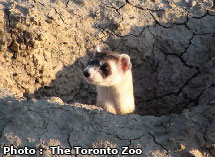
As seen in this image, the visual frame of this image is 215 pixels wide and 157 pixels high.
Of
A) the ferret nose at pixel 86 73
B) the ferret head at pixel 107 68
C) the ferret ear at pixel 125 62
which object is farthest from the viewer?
the ferret ear at pixel 125 62

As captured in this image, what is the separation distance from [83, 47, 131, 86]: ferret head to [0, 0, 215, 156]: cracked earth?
0.54 meters

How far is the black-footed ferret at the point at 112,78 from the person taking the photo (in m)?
4.51

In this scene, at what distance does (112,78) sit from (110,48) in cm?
90

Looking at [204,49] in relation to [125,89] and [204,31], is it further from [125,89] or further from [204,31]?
[125,89]

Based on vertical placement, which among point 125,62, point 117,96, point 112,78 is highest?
point 125,62

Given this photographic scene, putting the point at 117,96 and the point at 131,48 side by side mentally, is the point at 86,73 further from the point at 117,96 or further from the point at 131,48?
the point at 131,48

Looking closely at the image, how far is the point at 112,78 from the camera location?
15.3ft

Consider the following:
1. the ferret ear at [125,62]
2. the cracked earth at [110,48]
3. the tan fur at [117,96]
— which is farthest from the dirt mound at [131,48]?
the ferret ear at [125,62]

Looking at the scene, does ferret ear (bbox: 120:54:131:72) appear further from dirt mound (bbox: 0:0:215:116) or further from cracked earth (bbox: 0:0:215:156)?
dirt mound (bbox: 0:0:215:116)

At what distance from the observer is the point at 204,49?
5363 millimetres

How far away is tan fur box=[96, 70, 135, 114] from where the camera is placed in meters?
4.82

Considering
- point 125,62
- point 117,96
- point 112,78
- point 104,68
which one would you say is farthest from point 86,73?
point 117,96

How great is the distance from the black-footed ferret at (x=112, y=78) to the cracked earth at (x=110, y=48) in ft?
1.49

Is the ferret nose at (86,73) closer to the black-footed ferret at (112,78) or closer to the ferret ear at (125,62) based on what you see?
Answer: the black-footed ferret at (112,78)
